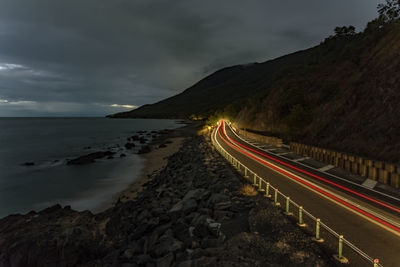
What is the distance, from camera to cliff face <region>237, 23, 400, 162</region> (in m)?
20.4

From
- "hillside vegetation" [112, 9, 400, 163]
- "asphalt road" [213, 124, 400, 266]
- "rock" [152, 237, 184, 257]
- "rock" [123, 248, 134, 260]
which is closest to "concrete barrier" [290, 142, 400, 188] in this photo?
"asphalt road" [213, 124, 400, 266]

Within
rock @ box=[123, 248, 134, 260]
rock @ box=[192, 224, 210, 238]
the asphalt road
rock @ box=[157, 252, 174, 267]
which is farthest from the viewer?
rock @ box=[123, 248, 134, 260]

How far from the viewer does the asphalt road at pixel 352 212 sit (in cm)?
695

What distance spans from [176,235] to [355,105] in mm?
29251

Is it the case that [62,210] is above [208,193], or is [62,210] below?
below

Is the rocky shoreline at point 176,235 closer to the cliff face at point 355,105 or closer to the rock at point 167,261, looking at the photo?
the rock at point 167,261

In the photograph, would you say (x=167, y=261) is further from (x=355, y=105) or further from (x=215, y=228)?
(x=355, y=105)

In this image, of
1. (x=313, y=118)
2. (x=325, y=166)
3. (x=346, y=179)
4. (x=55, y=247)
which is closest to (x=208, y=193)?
(x=55, y=247)

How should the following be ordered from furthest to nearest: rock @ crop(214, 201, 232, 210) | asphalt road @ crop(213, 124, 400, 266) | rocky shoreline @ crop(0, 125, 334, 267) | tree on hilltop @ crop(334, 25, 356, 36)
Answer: tree on hilltop @ crop(334, 25, 356, 36), rock @ crop(214, 201, 232, 210), asphalt road @ crop(213, 124, 400, 266), rocky shoreline @ crop(0, 125, 334, 267)

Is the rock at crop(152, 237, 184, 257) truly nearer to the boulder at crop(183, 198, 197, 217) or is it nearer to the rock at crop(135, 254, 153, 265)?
the rock at crop(135, 254, 153, 265)

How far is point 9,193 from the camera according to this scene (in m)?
26.2

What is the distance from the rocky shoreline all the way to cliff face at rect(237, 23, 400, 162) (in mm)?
15419

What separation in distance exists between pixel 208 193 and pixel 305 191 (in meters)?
6.33

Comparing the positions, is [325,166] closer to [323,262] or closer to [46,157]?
[323,262]
